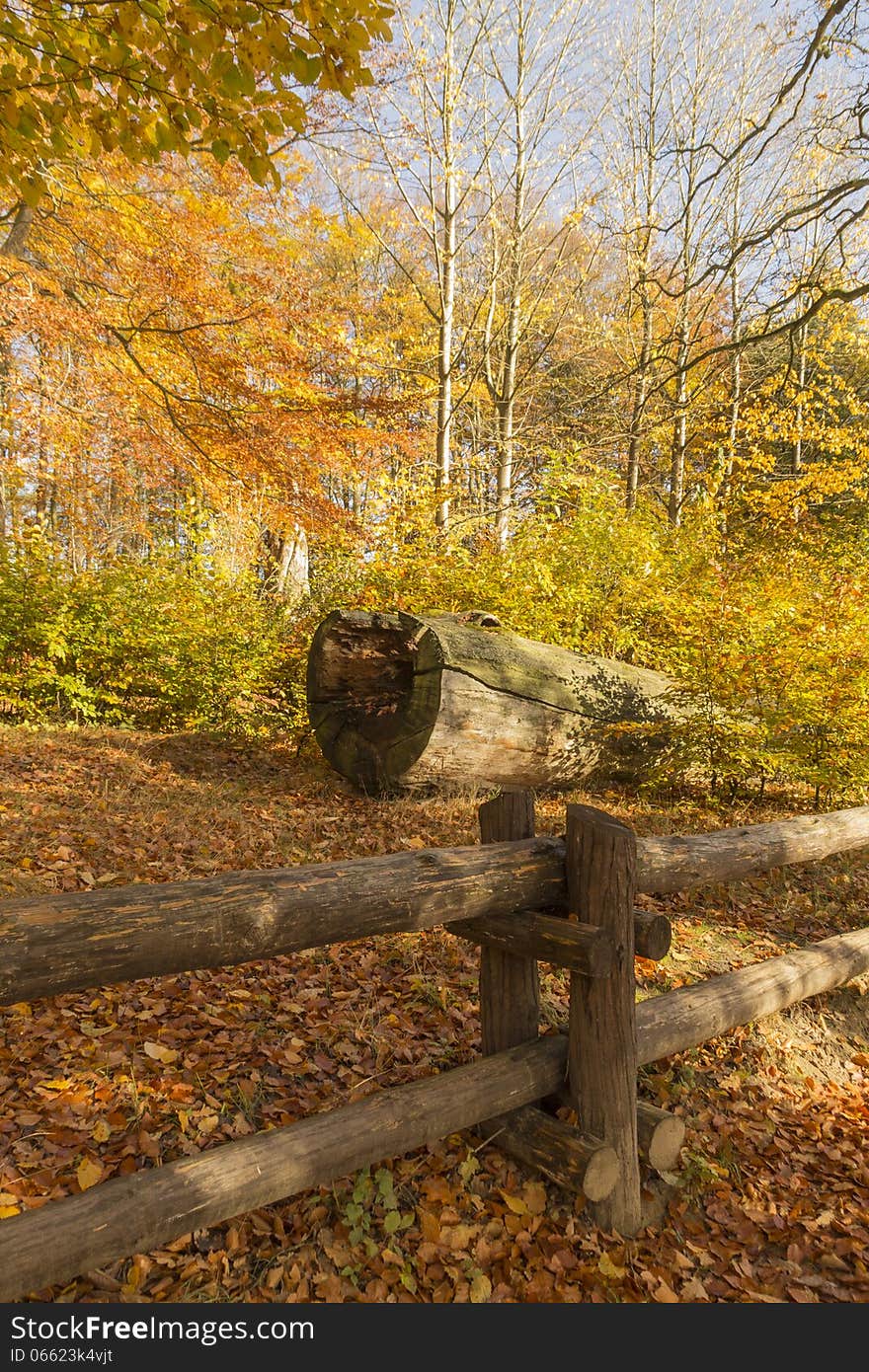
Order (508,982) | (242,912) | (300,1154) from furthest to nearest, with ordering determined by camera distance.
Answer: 1. (508,982)
2. (300,1154)
3. (242,912)

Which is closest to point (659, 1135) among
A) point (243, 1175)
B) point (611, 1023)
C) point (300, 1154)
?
point (611, 1023)

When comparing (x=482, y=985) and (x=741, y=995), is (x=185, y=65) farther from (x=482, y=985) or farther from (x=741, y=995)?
(x=741, y=995)

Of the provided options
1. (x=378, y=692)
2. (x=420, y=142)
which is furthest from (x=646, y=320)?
(x=378, y=692)

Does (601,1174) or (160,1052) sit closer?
(601,1174)

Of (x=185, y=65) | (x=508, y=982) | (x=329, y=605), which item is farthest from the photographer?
(x=329, y=605)

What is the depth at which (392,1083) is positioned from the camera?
135 inches

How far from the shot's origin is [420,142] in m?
11.0

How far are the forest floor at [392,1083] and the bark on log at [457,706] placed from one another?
5.36 ft

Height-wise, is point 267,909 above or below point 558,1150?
above

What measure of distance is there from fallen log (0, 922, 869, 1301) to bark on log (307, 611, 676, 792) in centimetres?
350

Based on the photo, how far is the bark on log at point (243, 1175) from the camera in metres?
1.98

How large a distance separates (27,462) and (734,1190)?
15.0 m

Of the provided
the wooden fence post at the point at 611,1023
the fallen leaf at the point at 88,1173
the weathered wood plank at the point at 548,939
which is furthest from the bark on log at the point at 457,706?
the fallen leaf at the point at 88,1173

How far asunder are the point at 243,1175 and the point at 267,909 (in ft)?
2.63
